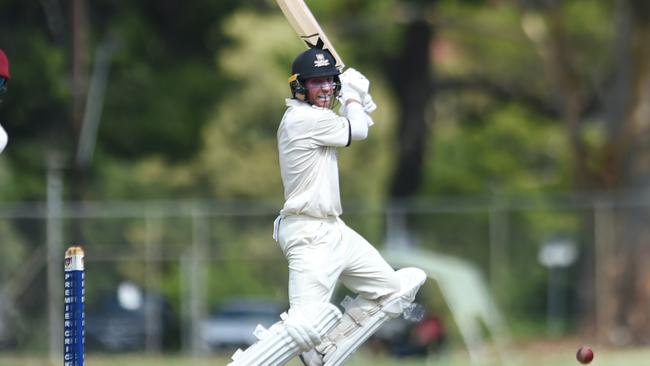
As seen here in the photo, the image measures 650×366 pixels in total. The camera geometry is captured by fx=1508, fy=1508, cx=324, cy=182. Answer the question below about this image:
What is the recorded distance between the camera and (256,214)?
20.6 metres

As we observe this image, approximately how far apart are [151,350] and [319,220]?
425 inches

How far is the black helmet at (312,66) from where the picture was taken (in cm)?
849

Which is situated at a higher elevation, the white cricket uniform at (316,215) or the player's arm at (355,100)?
the player's arm at (355,100)

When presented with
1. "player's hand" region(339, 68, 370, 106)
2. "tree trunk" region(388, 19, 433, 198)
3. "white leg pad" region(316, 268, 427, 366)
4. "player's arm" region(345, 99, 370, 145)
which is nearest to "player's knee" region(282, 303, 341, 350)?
"white leg pad" region(316, 268, 427, 366)

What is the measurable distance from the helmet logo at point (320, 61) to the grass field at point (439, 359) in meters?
6.57

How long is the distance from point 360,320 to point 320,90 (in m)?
1.35

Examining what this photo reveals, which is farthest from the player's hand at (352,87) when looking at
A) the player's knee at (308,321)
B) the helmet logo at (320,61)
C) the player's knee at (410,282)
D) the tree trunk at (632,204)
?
the tree trunk at (632,204)

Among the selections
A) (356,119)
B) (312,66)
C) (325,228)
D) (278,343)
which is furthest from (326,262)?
(312,66)

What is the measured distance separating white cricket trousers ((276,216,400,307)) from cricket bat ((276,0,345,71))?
96 centimetres

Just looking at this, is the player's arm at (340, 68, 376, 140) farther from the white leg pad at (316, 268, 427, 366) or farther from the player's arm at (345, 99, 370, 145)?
the white leg pad at (316, 268, 427, 366)

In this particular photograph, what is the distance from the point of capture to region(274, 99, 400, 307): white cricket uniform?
332 inches

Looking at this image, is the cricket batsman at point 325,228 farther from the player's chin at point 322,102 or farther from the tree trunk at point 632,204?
the tree trunk at point 632,204

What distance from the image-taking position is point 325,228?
856cm

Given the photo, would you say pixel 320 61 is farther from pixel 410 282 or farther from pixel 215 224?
pixel 215 224
